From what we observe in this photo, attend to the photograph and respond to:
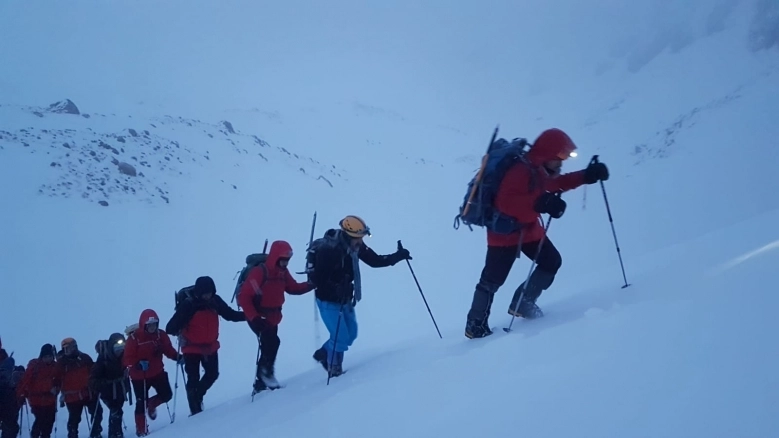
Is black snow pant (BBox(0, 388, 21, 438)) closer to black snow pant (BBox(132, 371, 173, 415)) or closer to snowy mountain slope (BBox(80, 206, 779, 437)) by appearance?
black snow pant (BBox(132, 371, 173, 415))

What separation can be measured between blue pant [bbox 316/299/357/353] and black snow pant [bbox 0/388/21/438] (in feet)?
20.9

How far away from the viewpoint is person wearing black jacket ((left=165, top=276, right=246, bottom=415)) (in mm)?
7250

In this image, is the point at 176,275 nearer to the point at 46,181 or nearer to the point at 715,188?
the point at 46,181

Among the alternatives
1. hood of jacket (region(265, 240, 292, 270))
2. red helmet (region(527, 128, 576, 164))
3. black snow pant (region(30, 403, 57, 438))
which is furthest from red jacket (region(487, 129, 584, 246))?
black snow pant (region(30, 403, 57, 438))

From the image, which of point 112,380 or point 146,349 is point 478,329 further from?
point 112,380

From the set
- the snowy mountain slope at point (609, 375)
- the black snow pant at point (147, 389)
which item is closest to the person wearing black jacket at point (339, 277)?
the snowy mountain slope at point (609, 375)

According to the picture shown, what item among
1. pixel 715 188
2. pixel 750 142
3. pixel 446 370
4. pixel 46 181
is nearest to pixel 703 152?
pixel 750 142

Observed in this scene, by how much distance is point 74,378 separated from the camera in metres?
8.37

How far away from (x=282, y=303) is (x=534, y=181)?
157 inches

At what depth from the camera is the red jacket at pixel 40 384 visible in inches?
324

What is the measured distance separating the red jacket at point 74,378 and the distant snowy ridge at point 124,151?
12149 millimetres

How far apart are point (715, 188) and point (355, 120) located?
38548mm

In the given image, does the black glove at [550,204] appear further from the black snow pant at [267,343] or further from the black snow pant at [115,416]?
the black snow pant at [115,416]

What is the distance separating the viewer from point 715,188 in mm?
21625
